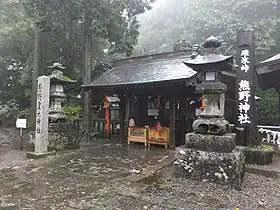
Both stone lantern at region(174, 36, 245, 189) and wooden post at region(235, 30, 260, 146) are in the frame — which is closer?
stone lantern at region(174, 36, 245, 189)

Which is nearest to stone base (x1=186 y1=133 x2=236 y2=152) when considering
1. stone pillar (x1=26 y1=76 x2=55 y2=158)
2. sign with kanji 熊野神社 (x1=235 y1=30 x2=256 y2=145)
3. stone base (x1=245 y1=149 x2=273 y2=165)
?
stone base (x1=245 y1=149 x2=273 y2=165)

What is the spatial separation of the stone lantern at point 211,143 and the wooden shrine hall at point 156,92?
9.48 ft

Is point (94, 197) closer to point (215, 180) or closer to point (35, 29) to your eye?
point (215, 180)

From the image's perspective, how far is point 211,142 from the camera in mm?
5926

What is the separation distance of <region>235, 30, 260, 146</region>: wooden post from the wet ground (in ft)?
7.20

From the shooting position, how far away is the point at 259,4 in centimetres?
2000

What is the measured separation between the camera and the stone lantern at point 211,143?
5.59 metres

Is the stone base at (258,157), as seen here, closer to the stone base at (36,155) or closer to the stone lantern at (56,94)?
the stone base at (36,155)

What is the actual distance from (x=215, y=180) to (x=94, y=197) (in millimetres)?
2757

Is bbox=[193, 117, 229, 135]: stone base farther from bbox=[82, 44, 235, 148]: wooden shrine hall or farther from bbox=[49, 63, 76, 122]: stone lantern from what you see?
bbox=[49, 63, 76, 122]: stone lantern

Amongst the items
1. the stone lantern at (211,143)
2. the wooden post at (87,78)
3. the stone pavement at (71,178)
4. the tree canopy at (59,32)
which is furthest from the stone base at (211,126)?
the tree canopy at (59,32)

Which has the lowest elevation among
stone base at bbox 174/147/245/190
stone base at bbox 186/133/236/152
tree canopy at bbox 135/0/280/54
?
stone base at bbox 174/147/245/190

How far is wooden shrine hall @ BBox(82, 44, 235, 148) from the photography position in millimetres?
10743

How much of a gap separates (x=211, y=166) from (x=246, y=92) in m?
3.80
